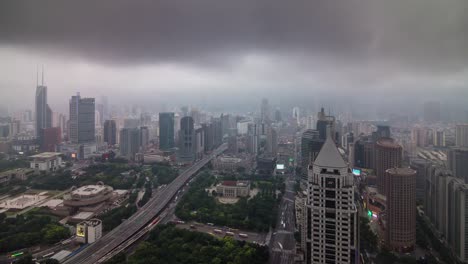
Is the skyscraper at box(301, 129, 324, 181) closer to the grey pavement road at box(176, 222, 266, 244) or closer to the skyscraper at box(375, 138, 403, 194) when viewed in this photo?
the skyscraper at box(375, 138, 403, 194)

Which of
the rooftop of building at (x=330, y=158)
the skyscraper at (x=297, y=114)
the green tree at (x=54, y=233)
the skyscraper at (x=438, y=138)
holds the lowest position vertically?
the green tree at (x=54, y=233)

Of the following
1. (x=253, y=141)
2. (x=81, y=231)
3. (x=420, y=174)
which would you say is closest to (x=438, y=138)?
(x=420, y=174)

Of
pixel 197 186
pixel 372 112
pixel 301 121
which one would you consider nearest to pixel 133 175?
pixel 197 186

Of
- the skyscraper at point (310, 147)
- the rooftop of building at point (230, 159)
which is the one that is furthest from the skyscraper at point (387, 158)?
the rooftop of building at point (230, 159)

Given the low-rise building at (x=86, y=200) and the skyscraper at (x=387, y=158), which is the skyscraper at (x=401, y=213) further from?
the low-rise building at (x=86, y=200)

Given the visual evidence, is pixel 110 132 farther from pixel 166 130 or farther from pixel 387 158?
pixel 387 158
